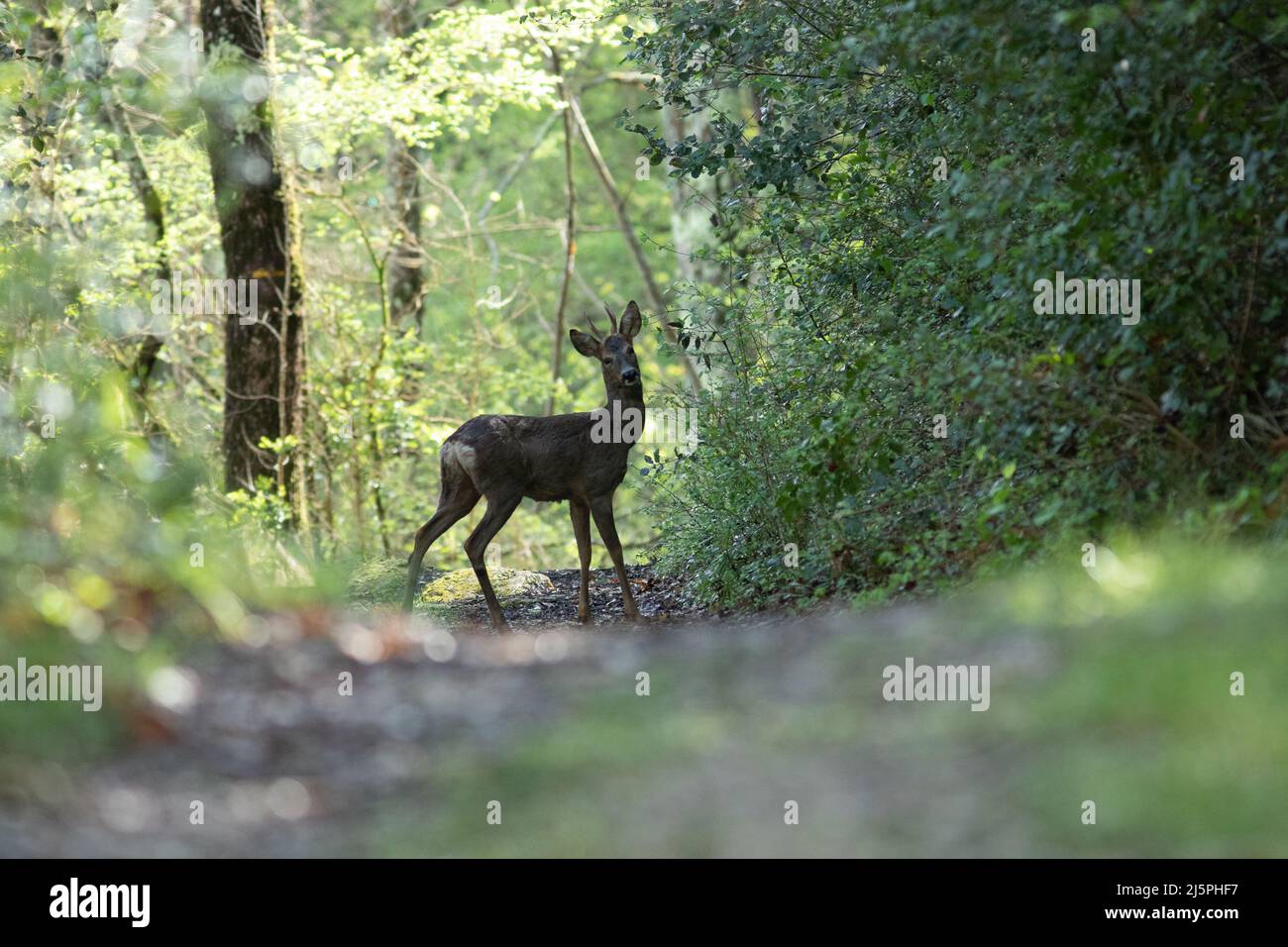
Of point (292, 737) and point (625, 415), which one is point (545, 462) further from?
point (292, 737)

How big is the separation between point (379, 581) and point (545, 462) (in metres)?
2.30

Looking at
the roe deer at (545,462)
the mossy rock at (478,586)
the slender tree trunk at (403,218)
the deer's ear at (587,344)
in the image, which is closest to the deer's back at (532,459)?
the roe deer at (545,462)

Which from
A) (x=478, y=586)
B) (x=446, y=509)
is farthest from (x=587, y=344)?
(x=478, y=586)

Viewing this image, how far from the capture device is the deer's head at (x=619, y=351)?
39.1ft

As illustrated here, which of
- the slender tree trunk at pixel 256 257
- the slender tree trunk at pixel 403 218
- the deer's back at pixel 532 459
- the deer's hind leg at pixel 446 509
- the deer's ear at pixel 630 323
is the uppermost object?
the slender tree trunk at pixel 403 218

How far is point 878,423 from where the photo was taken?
970 centimetres

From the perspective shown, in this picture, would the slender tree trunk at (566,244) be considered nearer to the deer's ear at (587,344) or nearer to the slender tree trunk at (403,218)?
the slender tree trunk at (403,218)

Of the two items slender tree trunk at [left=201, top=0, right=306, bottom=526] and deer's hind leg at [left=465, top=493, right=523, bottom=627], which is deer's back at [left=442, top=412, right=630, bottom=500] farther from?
Answer: slender tree trunk at [left=201, top=0, right=306, bottom=526]

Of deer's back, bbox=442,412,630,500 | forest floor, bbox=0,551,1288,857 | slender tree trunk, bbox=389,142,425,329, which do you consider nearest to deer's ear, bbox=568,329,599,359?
deer's back, bbox=442,412,630,500

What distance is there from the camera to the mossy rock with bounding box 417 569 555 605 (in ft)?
44.0

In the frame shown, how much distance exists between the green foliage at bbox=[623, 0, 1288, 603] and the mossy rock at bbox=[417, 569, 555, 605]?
2.05 m

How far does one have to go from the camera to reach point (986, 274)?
965 centimetres

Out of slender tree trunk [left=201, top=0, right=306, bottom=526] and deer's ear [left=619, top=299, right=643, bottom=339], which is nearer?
deer's ear [left=619, top=299, right=643, bottom=339]

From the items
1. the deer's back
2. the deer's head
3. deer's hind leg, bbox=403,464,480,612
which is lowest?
deer's hind leg, bbox=403,464,480,612
